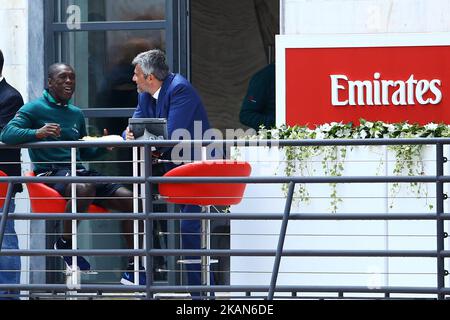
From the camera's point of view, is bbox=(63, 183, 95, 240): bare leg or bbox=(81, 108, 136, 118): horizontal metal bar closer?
bbox=(63, 183, 95, 240): bare leg

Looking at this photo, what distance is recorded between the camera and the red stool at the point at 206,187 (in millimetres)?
9430

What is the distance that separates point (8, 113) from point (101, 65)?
2218 mm

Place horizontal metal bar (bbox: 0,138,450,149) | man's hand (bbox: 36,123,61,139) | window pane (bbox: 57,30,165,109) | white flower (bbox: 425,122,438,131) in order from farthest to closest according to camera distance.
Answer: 1. window pane (bbox: 57,30,165,109)
2. white flower (bbox: 425,122,438,131)
3. man's hand (bbox: 36,123,61,139)
4. horizontal metal bar (bbox: 0,138,450,149)

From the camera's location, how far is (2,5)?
12.5 m

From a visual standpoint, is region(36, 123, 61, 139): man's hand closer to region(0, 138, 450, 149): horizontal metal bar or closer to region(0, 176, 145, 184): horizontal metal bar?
region(0, 138, 450, 149): horizontal metal bar

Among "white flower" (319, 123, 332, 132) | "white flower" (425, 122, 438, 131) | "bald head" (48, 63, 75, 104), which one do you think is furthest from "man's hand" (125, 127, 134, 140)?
"white flower" (425, 122, 438, 131)

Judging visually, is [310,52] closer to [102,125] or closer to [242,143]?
[242,143]

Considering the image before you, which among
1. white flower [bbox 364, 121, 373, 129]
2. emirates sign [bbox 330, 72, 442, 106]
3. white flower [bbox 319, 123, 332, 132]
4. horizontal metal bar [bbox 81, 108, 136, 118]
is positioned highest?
emirates sign [bbox 330, 72, 442, 106]

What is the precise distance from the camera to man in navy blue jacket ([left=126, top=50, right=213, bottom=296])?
394 inches

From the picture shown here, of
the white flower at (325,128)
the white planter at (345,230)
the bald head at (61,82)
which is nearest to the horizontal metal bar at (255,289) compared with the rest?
the white planter at (345,230)

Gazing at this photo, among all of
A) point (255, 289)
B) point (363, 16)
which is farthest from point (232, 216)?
point (363, 16)

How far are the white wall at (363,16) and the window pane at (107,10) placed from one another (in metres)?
1.59

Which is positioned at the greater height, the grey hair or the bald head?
the grey hair

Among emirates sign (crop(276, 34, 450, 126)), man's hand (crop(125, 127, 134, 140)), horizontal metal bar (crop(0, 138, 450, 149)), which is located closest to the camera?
horizontal metal bar (crop(0, 138, 450, 149))
